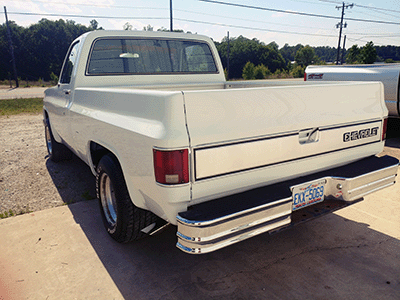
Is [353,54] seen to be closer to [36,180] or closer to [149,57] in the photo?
[149,57]

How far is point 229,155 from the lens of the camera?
2.22 m

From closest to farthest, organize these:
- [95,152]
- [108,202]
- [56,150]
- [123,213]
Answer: [123,213] → [108,202] → [95,152] → [56,150]

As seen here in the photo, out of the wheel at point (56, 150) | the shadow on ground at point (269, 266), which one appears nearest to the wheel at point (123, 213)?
the shadow on ground at point (269, 266)

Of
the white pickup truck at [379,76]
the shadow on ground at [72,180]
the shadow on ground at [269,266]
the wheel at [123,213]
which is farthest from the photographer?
the white pickup truck at [379,76]

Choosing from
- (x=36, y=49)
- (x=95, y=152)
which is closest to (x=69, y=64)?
(x=95, y=152)

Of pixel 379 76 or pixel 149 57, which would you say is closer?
pixel 149 57

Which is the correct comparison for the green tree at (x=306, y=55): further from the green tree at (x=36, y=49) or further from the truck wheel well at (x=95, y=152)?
the truck wheel well at (x=95, y=152)

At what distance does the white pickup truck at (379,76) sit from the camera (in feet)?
23.6

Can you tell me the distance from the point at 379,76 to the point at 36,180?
287 inches

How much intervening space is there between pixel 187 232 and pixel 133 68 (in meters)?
2.70

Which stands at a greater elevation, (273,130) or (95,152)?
(273,130)

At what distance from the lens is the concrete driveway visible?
2525 mm

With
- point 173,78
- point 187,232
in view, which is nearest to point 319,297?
point 187,232

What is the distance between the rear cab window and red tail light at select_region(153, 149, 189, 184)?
7.46 ft
